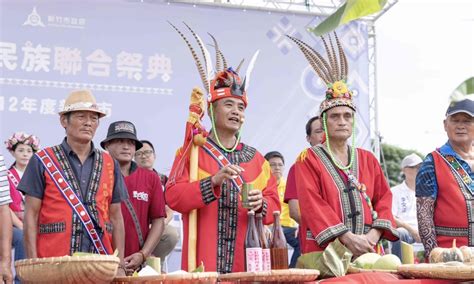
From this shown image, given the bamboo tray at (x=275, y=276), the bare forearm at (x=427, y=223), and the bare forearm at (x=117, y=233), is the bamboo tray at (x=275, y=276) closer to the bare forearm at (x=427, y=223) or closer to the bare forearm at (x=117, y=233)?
the bare forearm at (x=117, y=233)

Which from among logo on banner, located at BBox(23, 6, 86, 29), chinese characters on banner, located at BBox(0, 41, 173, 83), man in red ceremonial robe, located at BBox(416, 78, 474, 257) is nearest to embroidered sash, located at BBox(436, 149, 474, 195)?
man in red ceremonial robe, located at BBox(416, 78, 474, 257)

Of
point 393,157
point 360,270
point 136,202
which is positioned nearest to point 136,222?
point 136,202

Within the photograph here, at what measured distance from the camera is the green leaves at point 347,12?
1.34m

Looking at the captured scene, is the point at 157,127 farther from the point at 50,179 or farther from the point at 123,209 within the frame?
the point at 50,179

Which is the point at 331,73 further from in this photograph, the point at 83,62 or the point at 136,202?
the point at 83,62

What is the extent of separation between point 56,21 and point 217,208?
368 cm

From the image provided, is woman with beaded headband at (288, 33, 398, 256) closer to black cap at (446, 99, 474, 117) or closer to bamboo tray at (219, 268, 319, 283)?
black cap at (446, 99, 474, 117)

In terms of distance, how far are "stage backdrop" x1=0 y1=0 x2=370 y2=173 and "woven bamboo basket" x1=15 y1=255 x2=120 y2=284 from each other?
410 centimetres

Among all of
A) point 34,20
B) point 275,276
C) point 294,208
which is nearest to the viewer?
point 275,276

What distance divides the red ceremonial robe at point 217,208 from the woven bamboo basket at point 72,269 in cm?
113

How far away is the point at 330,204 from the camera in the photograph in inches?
152

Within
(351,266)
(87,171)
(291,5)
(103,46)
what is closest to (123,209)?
(87,171)

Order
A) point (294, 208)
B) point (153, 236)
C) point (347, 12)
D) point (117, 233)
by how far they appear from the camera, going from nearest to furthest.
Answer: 1. point (347, 12)
2. point (117, 233)
3. point (294, 208)
4. point (153, 236)

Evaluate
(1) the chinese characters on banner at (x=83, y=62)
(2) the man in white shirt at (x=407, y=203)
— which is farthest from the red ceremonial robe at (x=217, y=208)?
(1) the chinese characters on banner at (x=83, y=62)
